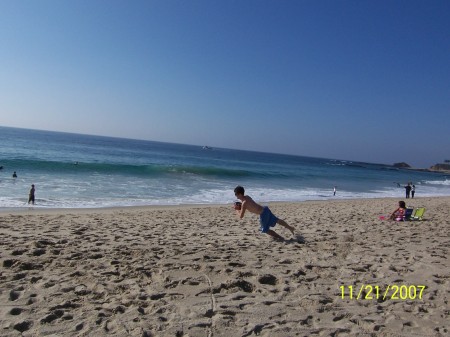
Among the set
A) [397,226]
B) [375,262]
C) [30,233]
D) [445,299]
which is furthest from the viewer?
[397,226]

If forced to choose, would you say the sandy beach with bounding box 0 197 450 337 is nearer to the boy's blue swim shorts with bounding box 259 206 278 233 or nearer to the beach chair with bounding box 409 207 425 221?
the boy's blue swim shorts with bounding box 259 206 278 233

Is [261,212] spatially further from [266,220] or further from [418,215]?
[418,215]

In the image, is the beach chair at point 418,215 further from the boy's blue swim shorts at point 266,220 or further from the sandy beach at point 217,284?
the boy's blue swim shorts at point 266,220

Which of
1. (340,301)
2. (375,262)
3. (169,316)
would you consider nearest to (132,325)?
(169,316)

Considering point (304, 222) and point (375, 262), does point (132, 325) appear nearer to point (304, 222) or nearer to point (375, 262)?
point (375, 262)

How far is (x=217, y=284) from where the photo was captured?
4445mm

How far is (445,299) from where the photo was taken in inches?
165

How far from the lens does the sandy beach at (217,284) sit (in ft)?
11.2

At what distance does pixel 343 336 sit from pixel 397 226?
7.63 metres

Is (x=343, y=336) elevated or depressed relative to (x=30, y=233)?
elevated

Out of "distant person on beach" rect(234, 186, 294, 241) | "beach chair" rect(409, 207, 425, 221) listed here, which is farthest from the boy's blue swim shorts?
"beach chair" rect(409, 207, 425, 221)

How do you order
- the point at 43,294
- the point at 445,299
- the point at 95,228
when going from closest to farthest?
the point at 43,294 → the point at 445,299 → the point at 95,228

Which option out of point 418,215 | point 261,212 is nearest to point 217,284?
point 261,212

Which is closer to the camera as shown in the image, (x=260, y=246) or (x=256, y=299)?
(x=256, y=299)
